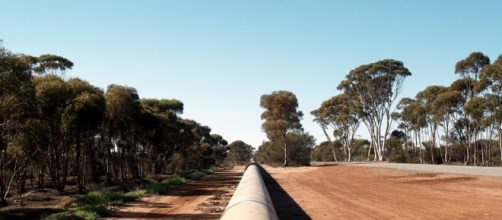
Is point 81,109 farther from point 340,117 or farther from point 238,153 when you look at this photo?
point 238,153

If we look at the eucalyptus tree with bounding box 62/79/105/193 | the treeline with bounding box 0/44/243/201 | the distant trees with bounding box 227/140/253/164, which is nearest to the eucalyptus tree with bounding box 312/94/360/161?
the treeline with bounding box 0/44/243/201

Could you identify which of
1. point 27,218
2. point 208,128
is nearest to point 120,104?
point 27,218

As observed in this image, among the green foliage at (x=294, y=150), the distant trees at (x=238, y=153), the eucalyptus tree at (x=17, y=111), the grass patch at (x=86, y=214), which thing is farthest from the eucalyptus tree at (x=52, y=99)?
the distant trees at (x=238, y=153)

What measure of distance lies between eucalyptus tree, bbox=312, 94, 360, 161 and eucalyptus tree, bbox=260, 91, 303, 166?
14986 millimetres

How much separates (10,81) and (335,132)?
87119mm

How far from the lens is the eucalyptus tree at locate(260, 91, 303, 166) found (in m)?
74.1

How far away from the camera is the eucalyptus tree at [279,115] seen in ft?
243

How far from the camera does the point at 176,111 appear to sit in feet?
213

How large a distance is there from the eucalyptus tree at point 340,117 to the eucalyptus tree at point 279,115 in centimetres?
1499

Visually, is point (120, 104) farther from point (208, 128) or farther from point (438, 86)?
point (208, 128)

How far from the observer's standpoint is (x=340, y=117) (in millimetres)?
93062

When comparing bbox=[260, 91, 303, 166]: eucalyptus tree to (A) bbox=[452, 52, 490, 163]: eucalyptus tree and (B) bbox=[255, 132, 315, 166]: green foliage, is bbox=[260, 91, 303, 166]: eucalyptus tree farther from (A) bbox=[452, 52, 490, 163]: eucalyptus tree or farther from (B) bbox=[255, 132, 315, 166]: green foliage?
(A) bbox=[452, 52, 490, 163]: eucalyptus tree

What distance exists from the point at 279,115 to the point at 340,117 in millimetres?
20433

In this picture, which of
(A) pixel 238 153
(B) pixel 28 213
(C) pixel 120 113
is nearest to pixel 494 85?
(C) pixel 120 113
